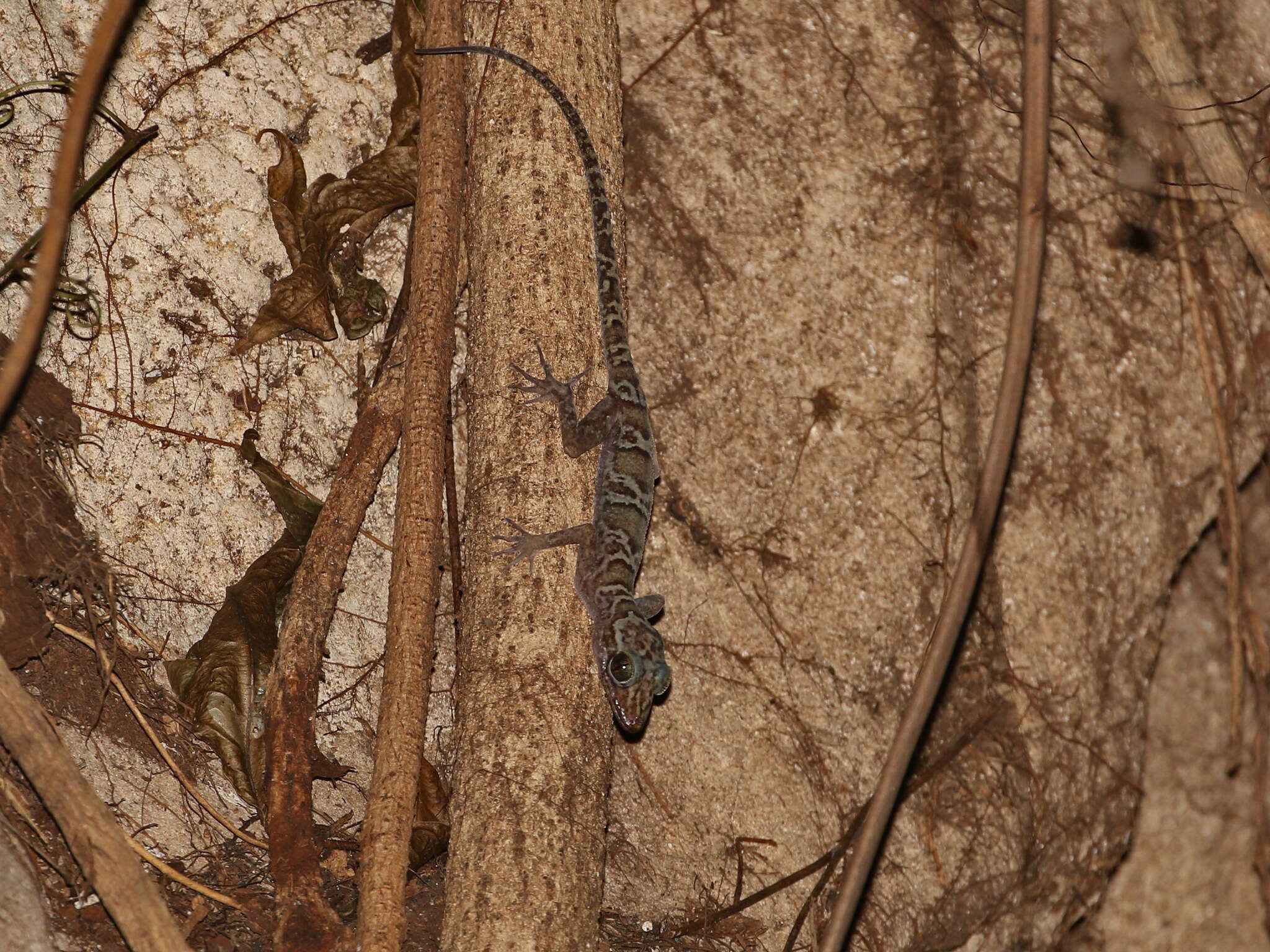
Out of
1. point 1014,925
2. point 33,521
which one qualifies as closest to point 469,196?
point 33,521

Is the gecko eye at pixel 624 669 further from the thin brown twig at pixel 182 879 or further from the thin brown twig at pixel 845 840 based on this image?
the thin brown twig at pixel 182 879

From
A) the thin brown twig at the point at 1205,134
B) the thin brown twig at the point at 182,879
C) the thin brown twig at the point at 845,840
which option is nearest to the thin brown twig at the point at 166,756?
the thin brown twig at the point at 182,879

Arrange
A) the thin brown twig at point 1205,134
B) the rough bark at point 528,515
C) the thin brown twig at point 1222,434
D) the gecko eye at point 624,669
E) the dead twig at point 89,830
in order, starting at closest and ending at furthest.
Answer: the dead twig at point 89,830 → the rough bark at point 528,515 → the gecko eye at point 624,669 → the thin brown twig at point 1205,134 → the thin brown twig at point 1222,434

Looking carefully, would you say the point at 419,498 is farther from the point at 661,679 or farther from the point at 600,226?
the point at 600,226

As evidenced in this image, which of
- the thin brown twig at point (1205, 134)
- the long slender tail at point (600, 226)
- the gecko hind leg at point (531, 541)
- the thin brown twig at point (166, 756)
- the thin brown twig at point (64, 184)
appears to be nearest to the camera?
the thin brown twig at point (64, 184)

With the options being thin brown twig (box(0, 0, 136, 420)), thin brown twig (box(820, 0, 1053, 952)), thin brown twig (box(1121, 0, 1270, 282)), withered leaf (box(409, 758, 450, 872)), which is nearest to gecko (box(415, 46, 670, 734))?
withered leaf (box(409, 758, 450, 872))

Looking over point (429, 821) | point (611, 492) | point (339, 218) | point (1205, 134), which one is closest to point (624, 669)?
point (611, 492)

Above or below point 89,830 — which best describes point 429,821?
above
